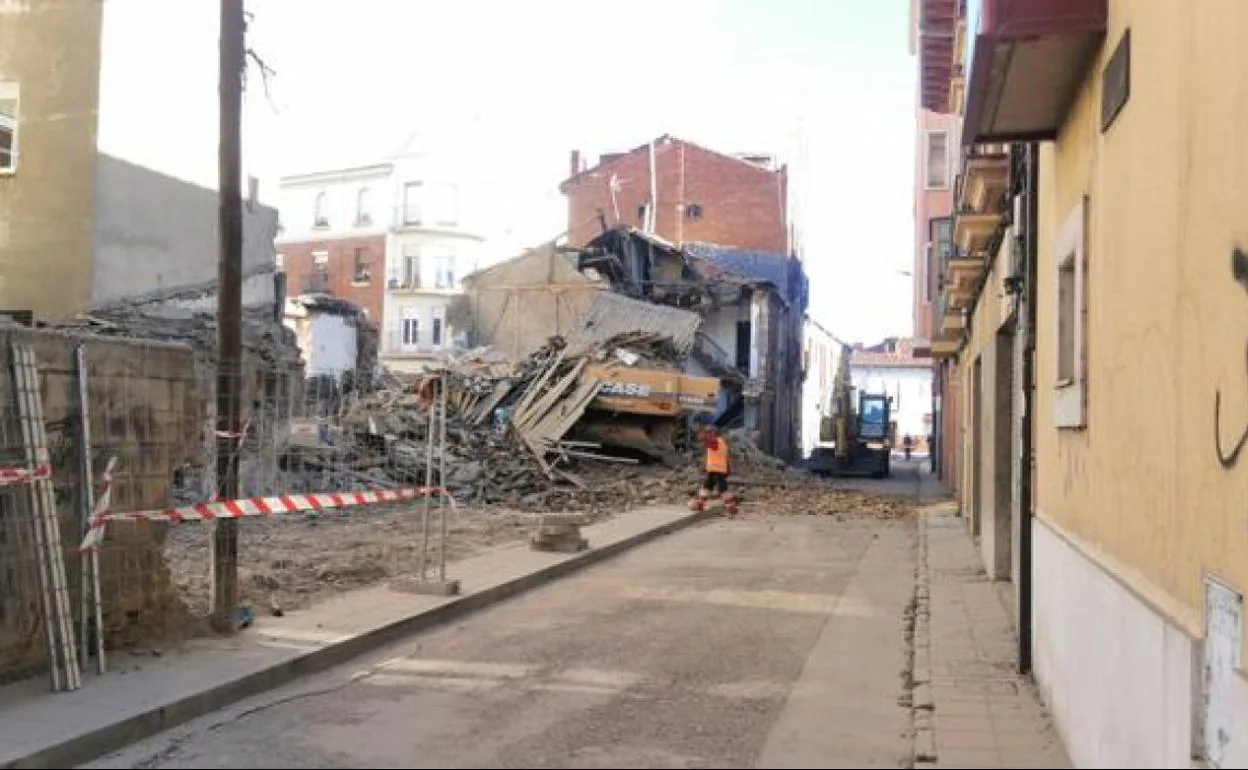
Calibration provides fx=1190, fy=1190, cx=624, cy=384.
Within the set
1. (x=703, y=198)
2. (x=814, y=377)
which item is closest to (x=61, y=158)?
(x=703, y=198)

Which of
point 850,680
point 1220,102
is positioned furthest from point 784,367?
point 1220,102

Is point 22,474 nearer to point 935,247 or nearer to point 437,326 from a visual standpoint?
point 935,247

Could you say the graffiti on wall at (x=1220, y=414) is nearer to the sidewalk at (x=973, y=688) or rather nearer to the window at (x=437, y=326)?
the sidewalk at (x=973, y=688)

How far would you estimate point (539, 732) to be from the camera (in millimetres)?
6840

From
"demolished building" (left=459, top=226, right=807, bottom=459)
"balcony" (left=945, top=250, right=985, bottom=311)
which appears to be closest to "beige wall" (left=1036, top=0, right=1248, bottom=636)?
"balcony" (left=945, top=250, right=985, bottom=311)

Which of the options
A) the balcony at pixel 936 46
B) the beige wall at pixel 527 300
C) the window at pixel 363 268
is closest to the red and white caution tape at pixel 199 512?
the balcony at pixel 936 46

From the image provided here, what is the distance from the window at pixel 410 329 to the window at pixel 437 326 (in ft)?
3.41

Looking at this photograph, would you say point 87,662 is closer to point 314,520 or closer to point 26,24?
point 314,520

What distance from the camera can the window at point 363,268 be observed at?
7475cm

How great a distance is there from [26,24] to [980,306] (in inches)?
680

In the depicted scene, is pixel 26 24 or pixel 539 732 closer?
pixel 539 732

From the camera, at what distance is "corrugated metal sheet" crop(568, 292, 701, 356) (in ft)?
114

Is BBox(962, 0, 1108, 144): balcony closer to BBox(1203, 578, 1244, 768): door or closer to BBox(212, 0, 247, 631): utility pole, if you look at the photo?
BBox(1203, 578, 1244, 768): door

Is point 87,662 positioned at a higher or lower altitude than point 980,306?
lower
